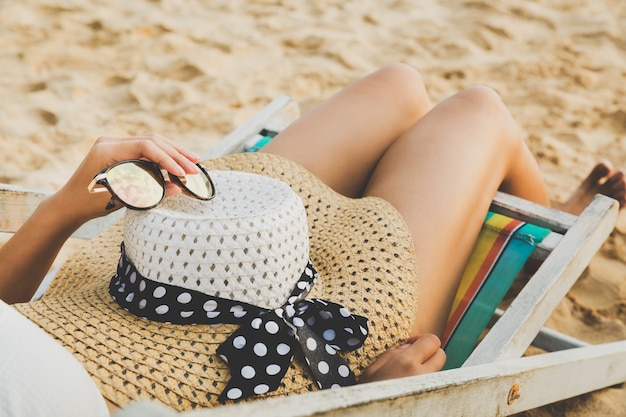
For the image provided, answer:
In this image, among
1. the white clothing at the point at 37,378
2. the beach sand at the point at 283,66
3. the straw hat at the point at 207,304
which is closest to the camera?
the white clothing at the point at 37,378

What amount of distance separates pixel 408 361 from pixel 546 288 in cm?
47

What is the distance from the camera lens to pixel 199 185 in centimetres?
134

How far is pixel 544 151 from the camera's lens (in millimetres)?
3100

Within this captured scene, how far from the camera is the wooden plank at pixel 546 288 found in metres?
1.41

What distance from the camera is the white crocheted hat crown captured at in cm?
118

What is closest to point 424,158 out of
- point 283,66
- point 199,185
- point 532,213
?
point 532,213

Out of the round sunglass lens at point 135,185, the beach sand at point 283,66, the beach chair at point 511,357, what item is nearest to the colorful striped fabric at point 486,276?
the beach chair at point 511,357

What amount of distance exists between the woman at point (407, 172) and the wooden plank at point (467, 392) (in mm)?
141

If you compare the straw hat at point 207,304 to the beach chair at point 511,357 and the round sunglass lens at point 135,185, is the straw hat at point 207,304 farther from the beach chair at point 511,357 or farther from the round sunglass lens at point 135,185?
the beach chair at point 511,357

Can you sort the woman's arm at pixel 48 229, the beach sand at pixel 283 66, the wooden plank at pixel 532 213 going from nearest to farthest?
the woman's arm at pixel 48 229 → the wooden plank at pixel 532 213 → the beach sand at pixel 283 66

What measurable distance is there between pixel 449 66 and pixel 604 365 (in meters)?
2.47

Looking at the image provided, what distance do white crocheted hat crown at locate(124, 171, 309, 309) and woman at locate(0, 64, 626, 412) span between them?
0.48 ft

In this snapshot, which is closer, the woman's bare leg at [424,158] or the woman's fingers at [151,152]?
the woman's fingers at [151,152]

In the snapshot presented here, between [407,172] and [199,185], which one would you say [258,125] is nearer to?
[407,172]
